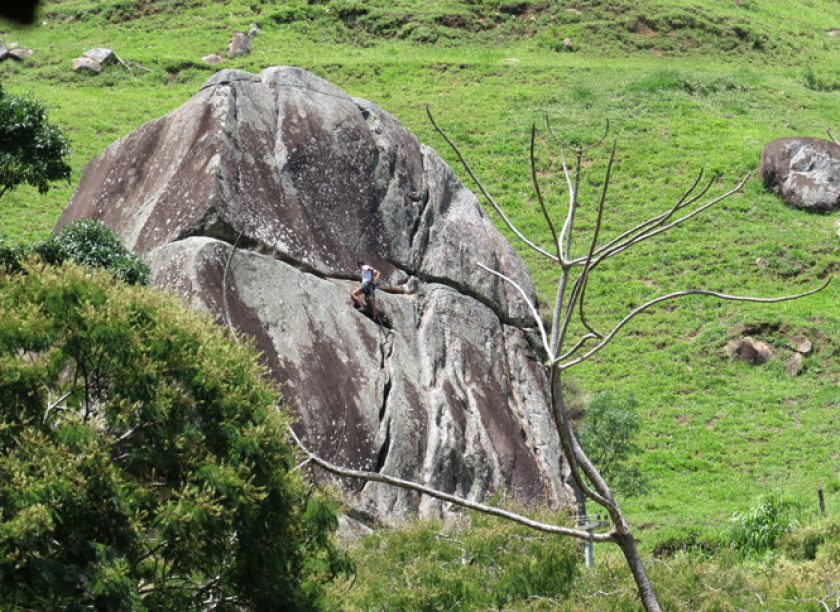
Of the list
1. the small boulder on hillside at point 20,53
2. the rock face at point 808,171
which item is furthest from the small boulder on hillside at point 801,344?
the small boulder on hillside at point 20,53

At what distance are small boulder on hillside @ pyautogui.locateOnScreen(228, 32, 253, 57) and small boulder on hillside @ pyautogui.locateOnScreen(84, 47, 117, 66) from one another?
6.93m

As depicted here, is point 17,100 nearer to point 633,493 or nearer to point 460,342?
point 460,342

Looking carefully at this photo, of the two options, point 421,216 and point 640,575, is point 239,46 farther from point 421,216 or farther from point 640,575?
point 640,575

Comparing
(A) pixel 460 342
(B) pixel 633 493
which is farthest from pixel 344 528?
(B) pixel 633 493

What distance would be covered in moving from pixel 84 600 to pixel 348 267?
11282 mm

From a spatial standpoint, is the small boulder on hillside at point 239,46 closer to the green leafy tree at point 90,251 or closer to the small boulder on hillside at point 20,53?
the small boulder on hillside at point 20,53

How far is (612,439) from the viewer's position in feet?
72.9

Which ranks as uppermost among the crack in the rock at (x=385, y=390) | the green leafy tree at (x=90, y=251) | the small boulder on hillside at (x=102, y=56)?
the green leafy tree at (x=90, y=251)

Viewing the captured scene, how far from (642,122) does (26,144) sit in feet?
123

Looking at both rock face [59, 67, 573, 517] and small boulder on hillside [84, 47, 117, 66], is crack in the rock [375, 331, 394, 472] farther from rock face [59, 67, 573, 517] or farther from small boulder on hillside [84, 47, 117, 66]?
small boulder on hillside [84, 47, 117, 66]

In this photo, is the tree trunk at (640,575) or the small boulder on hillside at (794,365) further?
the small boulder on hillside at (794,365)

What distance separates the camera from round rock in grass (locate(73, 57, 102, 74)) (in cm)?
5019

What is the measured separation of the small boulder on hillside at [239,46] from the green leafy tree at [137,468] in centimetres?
4471

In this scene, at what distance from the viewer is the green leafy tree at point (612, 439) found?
22.0 m
